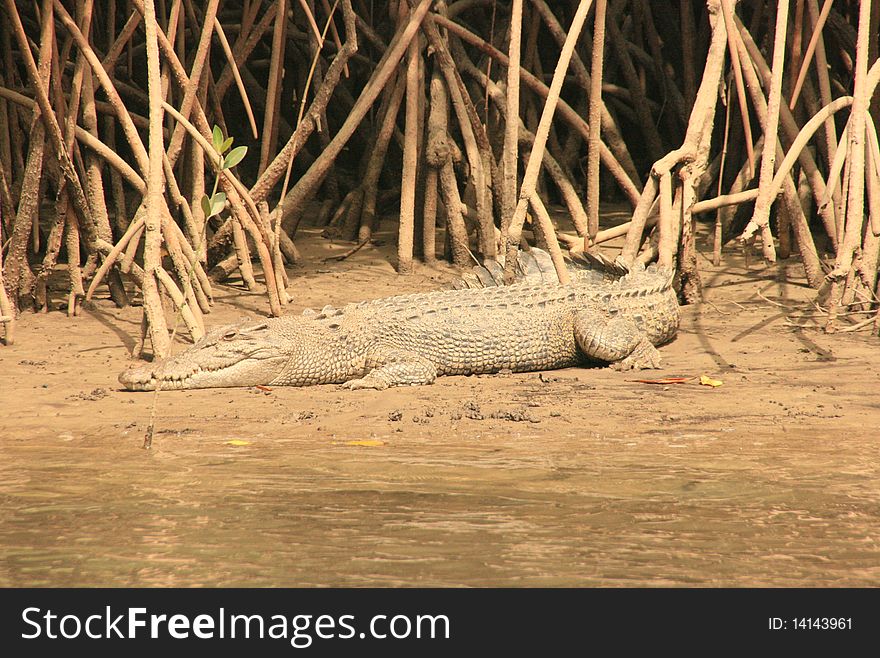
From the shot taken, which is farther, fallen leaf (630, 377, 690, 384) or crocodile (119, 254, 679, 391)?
crocodile (119, 254, 679, 391)

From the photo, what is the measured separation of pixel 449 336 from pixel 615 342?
0.90 m

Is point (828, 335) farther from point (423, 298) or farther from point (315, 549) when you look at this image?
point (315, 549)

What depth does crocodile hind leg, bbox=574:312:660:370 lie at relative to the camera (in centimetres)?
598

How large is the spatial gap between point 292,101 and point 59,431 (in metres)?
5.25

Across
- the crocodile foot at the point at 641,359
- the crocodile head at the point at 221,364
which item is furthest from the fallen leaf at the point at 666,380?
the crocodile head at the point at 221,364

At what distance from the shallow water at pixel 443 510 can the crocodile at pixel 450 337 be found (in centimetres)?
108

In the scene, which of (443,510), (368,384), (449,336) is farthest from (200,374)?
(443,510)

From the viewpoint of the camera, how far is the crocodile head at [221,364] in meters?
5.23

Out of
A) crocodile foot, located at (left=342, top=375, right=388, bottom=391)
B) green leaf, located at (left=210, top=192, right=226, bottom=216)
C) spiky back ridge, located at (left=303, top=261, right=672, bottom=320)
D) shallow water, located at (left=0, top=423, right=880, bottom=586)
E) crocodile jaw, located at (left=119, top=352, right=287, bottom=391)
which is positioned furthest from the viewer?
spiky back ridge, located at (left=303, top=261, right=672, bottom=320)

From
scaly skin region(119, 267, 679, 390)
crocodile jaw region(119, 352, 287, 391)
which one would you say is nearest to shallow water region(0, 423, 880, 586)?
crocodile jaw region(119, 352, 287, 391)

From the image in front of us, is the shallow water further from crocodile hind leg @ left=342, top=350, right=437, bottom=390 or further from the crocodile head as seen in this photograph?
crocodile hind leg @ left=342, top=350, right=437, bottom=390

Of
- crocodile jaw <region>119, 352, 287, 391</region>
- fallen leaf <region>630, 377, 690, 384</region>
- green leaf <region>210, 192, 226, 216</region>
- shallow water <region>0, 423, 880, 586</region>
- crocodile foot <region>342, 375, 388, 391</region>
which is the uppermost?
green leaf <region>210, 192, 226, 216</region>

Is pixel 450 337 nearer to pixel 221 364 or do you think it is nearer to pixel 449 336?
pixel 449 336

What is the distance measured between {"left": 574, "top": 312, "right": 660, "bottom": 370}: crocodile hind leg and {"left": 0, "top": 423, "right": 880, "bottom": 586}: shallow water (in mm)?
1397
